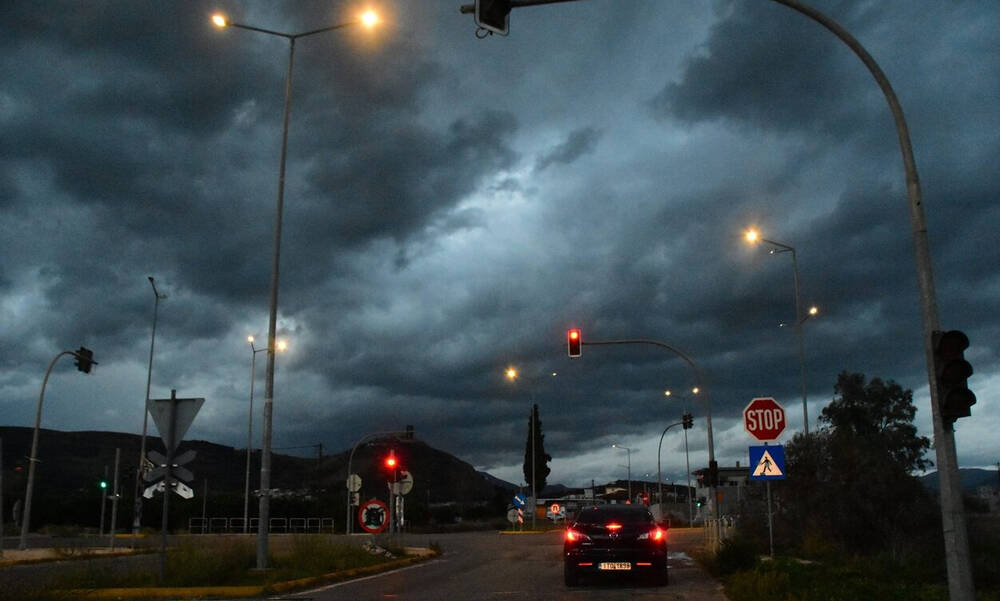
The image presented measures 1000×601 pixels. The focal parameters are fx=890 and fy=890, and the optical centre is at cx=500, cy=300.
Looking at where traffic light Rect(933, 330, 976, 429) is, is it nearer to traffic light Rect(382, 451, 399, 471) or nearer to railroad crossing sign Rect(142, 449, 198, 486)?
railroad crossing sign Rect(142, 449, 198, 486)

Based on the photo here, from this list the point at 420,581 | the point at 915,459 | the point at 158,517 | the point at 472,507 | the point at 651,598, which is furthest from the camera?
the point at 472,507

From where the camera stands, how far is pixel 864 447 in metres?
33.8

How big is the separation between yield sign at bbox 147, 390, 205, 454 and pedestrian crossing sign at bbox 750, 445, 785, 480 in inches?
452

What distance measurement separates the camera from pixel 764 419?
19.1 metres

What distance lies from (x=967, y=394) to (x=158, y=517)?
74.5 metres

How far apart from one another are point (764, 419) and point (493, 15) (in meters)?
12.3

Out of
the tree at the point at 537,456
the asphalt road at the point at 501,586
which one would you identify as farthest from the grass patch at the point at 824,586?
the tree at the point at 537,456

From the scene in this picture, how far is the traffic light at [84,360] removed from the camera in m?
35.7

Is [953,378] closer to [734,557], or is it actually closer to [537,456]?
[734,557]

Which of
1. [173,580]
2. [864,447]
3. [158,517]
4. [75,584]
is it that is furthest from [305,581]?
[158,517]

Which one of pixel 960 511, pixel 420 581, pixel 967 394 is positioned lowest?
pixel 420 581

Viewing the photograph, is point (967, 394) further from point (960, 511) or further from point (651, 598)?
point (651, 598)

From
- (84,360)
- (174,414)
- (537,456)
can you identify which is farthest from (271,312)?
(537,456)

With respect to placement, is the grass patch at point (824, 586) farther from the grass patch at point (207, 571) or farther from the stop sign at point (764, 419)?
the grass patch at point (207, 571)
